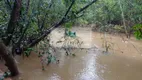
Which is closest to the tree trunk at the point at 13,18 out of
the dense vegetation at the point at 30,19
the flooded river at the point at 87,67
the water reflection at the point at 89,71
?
the dense vegetation at the point at 30,19

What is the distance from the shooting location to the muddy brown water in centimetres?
572

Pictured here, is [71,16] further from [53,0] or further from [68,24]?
[53,0]

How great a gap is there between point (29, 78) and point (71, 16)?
193cm

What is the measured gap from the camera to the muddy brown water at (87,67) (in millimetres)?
5723

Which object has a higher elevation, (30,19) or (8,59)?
(30,19)

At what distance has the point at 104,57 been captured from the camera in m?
7.83

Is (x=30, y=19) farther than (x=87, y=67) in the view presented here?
No

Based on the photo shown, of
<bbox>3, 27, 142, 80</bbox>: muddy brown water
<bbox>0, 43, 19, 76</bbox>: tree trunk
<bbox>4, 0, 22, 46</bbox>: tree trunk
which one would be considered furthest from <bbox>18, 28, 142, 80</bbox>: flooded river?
<bbox>4, 0, 22, 46</bbox>: tree trunk

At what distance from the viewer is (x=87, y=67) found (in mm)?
6566

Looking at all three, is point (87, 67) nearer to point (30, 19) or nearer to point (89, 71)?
point (89, 71)

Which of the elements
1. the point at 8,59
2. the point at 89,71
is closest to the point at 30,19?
the point at 8,59

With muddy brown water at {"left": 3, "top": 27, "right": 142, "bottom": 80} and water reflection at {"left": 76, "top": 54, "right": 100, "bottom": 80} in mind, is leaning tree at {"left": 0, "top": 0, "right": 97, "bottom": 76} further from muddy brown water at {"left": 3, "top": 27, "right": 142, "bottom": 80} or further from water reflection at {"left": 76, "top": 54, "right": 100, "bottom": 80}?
water reflection at {"left": 76, "top": 54, "right": 100, "bottom": 80}

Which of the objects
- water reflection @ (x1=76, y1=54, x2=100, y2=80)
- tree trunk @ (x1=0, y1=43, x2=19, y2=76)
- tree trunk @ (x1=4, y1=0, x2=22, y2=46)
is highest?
tree trunk @ (x1=4, y1=0, x2=22, y2=46)

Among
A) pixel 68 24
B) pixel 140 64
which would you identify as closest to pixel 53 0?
pixel 68 24
